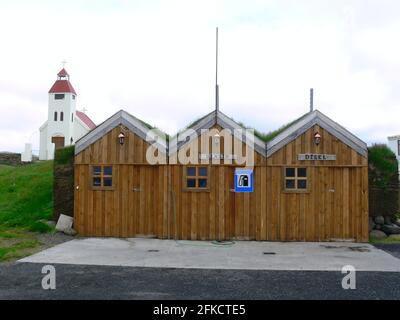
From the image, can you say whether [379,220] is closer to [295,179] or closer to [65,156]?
[295,179]

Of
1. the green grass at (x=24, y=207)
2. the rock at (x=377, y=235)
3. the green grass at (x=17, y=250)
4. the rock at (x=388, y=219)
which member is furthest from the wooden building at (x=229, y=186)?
the green grass at (x=17, y=250)

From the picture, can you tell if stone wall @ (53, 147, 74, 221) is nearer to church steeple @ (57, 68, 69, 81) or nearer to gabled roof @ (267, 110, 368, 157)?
gabled roof @ (267, 110, 368, 157)

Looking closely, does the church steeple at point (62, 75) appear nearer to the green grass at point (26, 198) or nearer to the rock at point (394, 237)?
the green grass at point (26, 198)

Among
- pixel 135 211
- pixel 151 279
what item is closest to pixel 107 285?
pixel 151 279

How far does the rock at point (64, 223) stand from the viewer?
12641 mm

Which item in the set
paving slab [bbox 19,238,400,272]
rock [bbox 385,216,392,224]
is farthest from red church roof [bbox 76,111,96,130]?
rock [bbox 385,216,392,224]

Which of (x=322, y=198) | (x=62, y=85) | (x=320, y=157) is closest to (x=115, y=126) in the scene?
(x=320, y=157)

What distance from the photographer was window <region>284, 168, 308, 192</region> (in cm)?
1230

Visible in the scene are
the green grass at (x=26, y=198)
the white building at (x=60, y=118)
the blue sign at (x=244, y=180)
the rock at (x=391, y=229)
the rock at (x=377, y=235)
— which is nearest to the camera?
the blue sign at (x=244, y=180)

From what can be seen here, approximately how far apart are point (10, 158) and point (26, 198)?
15079 mm

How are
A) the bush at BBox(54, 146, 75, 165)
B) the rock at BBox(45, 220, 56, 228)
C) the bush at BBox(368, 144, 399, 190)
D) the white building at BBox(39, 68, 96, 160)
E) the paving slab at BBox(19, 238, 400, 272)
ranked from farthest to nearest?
the white building at BBox(39, 68, 96, 160)
the bush at BBox(54, 146, 75, 165)
the bush at BBox(368, 144, 399, 190)
the rock at BBox(45, 220, 56, 228)
the paving slab at BBox(19, 238, 400, 272)

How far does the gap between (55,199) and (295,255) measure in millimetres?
7986

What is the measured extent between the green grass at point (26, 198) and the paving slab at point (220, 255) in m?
2.90

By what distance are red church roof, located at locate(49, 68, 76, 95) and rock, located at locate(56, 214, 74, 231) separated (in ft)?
117
